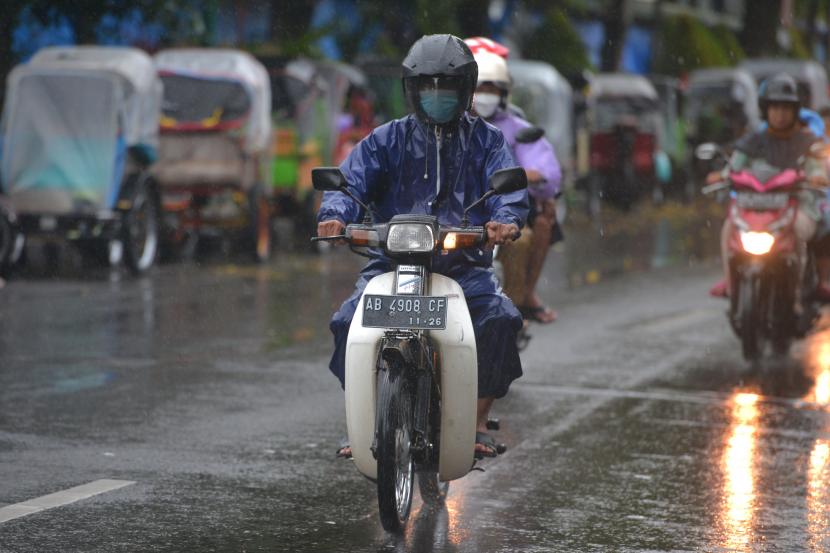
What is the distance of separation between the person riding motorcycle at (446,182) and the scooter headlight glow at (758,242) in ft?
15.0

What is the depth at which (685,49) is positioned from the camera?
5344 cm

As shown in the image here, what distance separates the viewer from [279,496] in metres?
6.63

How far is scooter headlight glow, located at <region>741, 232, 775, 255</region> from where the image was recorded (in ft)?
35.3

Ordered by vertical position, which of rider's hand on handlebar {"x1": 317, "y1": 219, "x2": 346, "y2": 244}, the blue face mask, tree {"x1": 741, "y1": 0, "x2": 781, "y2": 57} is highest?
tree {"x1": 741, "y1": 0, "x2": 781, "y2": 57}

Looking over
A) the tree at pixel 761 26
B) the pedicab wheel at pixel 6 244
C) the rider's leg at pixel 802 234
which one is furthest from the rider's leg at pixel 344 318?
the tree at pixel 761 26

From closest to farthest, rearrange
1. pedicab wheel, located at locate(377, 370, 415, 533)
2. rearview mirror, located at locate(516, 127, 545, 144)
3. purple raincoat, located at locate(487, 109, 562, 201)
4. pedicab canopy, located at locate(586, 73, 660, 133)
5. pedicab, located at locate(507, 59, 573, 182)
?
1. pedicab wheel, located at locate(377, 370, 415, 533)
2. rearview mirror, located at locate(516, 127, 545, 144)
3. purple raincoat, located at locate(487, 109, 562, 201)
4. pedicab, located at locate(507, 59, 573, 182)
5. pedicab canopy, located at locate(586, 73, 660, 133)

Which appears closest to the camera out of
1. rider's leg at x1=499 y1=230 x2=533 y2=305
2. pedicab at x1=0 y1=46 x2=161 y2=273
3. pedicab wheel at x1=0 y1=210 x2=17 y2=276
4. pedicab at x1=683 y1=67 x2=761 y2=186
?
rider's leg at x1=499 y1=230 x2=533 y2=305

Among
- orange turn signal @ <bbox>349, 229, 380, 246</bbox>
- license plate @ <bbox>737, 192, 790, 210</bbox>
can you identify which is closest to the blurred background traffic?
license plate @ <bbox>737, 192, 790, 210</bbox>

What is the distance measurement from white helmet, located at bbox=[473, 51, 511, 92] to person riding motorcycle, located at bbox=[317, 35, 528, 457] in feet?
9.57

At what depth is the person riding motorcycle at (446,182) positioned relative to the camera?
248 inches

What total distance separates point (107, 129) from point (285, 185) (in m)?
4.46

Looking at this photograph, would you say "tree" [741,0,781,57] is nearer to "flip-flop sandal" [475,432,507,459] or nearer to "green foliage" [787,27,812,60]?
"green foliage" [787,27,812,60]

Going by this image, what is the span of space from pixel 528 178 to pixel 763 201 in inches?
91.4

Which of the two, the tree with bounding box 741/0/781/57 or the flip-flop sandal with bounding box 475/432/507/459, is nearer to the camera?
the flip-flop sandal with bounding box 475/432/507/459
